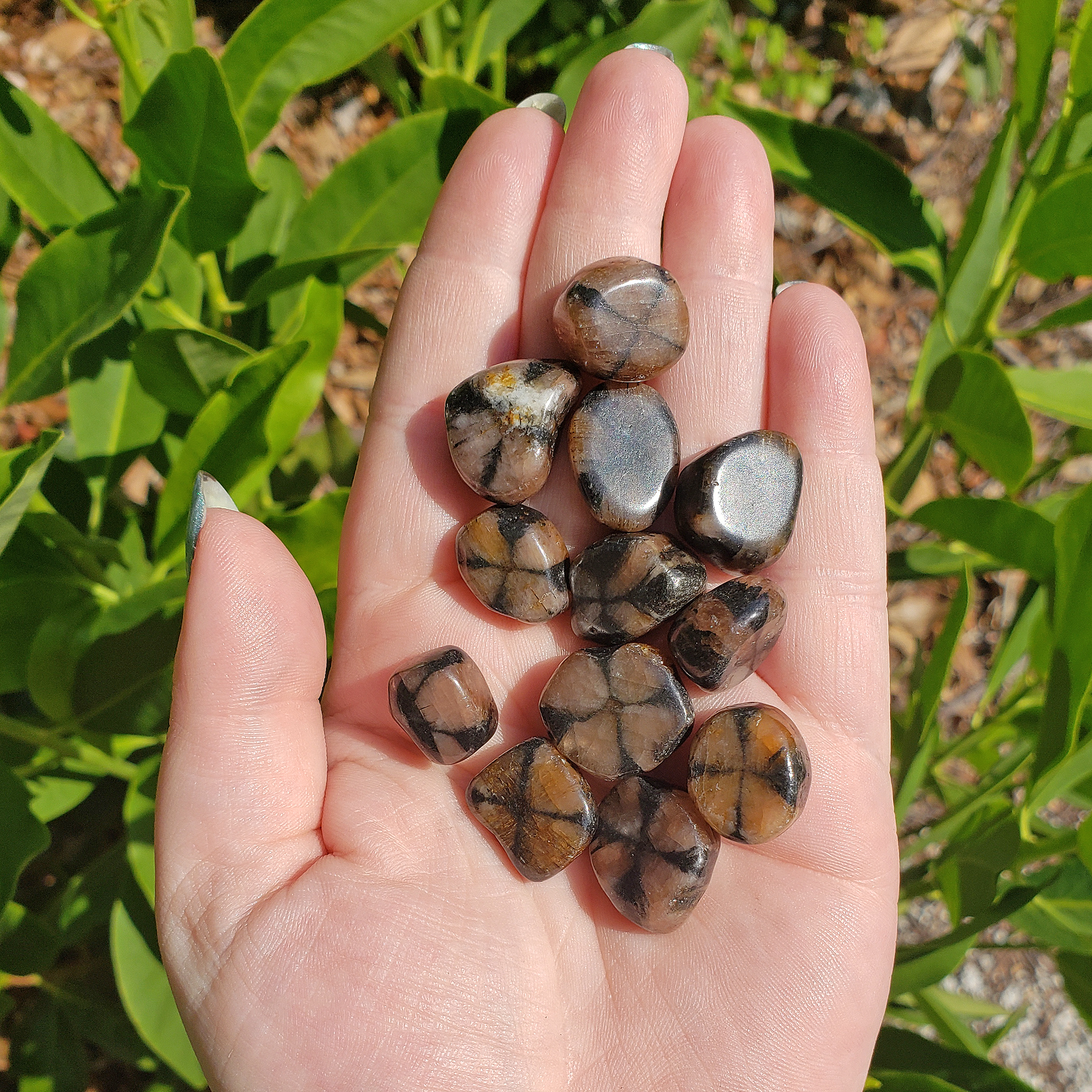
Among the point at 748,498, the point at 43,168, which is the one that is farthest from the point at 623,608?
the point at 43,168

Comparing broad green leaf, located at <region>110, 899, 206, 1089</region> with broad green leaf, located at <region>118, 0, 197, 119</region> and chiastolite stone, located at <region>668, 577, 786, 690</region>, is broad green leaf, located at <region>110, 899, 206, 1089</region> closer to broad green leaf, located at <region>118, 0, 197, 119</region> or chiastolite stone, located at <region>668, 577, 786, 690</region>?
chiastolite stone, located at <region>668, 577, 786, 690</region>

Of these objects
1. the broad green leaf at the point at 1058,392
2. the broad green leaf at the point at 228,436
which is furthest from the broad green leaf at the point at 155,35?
the broad green leaf at the point at 1058,392

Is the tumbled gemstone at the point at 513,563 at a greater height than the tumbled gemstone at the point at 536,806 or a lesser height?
greater

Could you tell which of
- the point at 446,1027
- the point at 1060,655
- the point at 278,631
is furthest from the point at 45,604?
the point at 1060,655

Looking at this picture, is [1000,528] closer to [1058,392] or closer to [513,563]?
[1058,392]

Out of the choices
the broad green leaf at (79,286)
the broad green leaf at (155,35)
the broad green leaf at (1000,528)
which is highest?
the broad green leaf at (155,35)

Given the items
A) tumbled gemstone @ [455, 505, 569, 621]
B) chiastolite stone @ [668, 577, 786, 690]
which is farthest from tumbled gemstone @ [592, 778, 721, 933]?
tumbled gemstone @ [455, 505, 569, 621]

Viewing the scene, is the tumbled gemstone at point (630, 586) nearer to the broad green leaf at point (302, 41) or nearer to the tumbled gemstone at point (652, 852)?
the tumbled gemstone at point (652, 852)

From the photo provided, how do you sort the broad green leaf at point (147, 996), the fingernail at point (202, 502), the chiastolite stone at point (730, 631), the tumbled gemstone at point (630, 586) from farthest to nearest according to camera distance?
the broad green leaf at point (147, 996), the tumbled gemstone at point (630, 586), the chiastolite stone at point (730, 631), the fingernail at point (202, 502)
